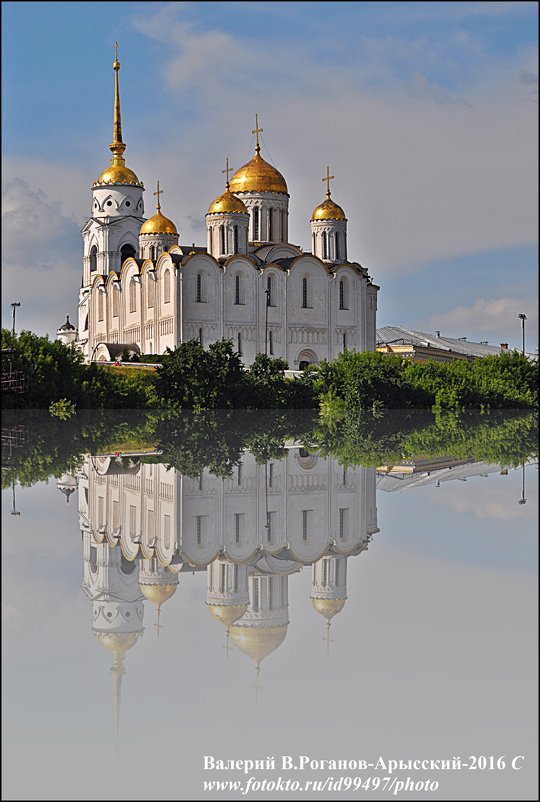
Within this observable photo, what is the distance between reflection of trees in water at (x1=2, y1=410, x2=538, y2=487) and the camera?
15461 mm

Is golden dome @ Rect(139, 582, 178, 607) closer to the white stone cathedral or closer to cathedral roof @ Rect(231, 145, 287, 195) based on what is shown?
the white stone cathedral

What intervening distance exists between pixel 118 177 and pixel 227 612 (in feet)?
146

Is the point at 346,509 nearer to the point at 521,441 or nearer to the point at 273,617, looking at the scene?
the point at 273,617

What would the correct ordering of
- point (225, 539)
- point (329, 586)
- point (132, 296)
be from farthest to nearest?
point (132, 296) → point (225, 539) → point (329, 586)

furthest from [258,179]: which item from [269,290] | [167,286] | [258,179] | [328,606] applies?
[328,606]

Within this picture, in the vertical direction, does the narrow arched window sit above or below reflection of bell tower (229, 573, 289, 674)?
above

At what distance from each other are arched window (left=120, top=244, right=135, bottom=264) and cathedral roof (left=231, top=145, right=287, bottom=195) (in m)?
7.83

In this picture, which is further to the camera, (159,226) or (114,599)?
(159,226)

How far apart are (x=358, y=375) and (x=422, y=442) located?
11.7 meters

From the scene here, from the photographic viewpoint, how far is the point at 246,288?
4119cm

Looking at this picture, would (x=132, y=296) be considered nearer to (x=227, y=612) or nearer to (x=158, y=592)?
(x=158, y=592)

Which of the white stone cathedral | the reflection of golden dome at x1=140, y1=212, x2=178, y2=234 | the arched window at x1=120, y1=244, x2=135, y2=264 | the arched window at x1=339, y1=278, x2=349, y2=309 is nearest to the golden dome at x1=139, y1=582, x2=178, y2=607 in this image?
the white stone cathedral

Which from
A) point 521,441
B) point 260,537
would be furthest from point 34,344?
point 260,537

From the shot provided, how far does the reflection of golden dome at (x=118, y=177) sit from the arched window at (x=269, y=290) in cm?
1128
